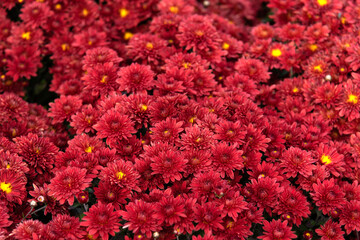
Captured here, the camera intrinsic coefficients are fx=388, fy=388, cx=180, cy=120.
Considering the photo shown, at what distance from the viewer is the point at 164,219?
193cm

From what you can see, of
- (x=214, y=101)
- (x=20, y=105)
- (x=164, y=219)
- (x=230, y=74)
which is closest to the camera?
(x=164, y=219)

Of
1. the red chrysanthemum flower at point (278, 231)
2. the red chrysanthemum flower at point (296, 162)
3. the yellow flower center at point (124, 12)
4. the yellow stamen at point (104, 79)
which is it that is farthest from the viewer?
the yellow flower center at point (124, 12)

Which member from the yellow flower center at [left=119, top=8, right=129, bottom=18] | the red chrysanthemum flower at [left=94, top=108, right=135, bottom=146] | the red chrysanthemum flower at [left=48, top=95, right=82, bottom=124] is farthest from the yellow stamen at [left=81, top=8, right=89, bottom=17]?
the red chrysanthemum flower at [left=94, top=108, right=135, bottom=146]

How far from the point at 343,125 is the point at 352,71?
442 millimetres

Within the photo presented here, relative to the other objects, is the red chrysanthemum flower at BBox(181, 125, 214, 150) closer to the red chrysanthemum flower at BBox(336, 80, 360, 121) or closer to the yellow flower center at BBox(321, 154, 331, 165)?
the yellow flower center at BBox(321, 154, 331, 165)

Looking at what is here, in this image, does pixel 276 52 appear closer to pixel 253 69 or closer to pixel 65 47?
pixel 253 69

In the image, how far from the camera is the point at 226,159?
7.10 ft

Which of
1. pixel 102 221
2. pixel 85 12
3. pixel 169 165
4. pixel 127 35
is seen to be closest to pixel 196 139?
pixel 169 165

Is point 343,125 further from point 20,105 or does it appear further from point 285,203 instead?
point 20,105

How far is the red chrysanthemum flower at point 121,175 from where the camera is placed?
205 centimetres

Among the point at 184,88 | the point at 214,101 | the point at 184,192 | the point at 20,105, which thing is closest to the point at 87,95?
the point at 20,105

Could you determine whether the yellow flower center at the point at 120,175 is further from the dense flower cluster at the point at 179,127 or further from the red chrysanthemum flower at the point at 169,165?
the red chrysanthemum flower at the point at 169,165

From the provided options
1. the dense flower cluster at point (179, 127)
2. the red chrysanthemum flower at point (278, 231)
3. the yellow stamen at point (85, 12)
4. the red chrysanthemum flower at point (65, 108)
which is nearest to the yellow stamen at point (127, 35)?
the dense flower cluster at point (179, 127)

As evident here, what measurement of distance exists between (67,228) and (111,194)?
0.27 m
